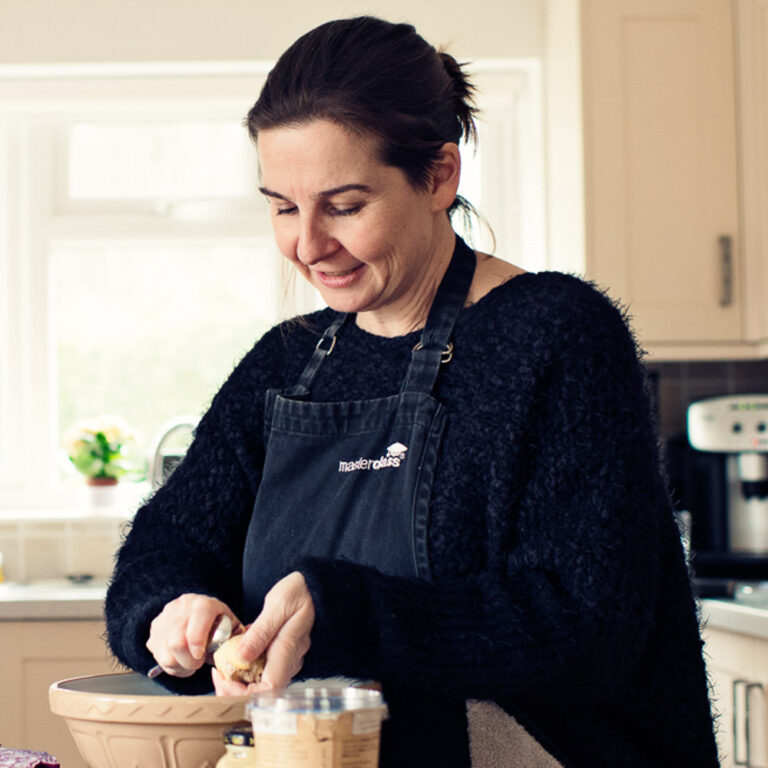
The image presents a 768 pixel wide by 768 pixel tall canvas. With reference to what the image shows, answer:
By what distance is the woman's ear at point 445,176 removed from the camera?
110 cm

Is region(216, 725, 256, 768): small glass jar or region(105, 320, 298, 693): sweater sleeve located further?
region(105, 320, 298, 693): sweater sleeve

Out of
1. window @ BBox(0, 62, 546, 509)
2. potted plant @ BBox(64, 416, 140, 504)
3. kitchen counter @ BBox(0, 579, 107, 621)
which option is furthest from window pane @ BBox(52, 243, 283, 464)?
kitchen counter @ BBox(0, 579, 107, 621)

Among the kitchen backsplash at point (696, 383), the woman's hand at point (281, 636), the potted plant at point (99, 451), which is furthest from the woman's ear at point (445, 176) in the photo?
the potted plant at point (99, 451)

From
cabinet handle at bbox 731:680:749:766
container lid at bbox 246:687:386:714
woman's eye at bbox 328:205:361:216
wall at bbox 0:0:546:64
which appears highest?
wall at bbox 0:0:546:64

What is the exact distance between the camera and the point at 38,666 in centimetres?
242

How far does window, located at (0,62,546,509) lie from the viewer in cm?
309

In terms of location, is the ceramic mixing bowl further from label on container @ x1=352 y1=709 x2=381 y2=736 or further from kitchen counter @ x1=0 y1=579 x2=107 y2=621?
kitchen counter @ x1=0 y1=579 x2=107 y2=621

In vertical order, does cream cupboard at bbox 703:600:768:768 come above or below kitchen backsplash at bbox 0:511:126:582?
below

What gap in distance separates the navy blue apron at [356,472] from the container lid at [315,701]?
36 cm

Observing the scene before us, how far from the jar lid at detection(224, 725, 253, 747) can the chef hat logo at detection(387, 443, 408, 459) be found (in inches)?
15.6

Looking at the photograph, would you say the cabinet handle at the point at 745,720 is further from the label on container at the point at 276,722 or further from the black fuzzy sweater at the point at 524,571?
the label on container at the point at 276,722

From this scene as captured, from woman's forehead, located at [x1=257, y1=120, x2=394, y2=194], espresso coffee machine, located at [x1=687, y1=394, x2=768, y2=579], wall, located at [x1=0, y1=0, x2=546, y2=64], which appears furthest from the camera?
wall, located at [x1=0, y1=0, x2=546, y2=64]

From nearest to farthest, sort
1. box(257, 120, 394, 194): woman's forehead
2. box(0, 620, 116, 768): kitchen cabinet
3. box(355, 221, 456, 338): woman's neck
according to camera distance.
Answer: box(257, 120, 394, 194): woman's forehead, box(355, 221, 456, 338): woman's neck, box(0, 620, 116, 768): kitchen cabinet

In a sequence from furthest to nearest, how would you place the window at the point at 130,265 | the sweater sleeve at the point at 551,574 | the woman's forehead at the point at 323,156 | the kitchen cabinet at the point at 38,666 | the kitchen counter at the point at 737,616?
the window at the point at 130,265, the kitchen cabinet at the point at 38,666, the kitchen counter at the point at 737,616, the woman's forehead at the point at 323,156, the sweater sleeve at the point at 551,574
